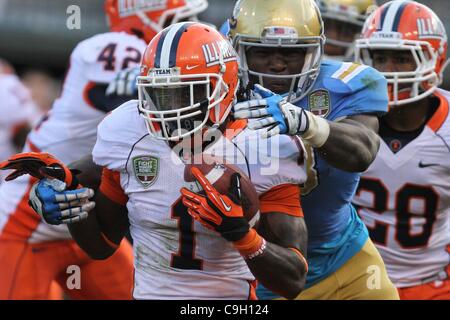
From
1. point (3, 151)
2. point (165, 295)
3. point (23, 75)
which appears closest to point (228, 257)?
point (165, 295)

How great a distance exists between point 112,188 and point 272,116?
64 cm

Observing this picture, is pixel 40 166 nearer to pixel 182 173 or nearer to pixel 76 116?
pixel 182 173

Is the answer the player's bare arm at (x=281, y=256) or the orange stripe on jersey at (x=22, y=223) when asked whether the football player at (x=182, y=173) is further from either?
the orange stripe on jersey at (x=22, y=223)

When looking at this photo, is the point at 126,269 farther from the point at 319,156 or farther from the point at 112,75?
the point at 319,156

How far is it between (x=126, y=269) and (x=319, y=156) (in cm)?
154

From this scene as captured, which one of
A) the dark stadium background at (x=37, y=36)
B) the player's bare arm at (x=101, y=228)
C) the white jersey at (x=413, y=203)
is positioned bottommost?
the dark stadium background at (x=37, y=36)

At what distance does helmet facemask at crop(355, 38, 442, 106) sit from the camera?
4973 millimetres

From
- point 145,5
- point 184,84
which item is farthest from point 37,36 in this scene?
point 184,84

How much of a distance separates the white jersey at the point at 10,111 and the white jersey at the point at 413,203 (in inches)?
159

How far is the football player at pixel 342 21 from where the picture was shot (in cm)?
639

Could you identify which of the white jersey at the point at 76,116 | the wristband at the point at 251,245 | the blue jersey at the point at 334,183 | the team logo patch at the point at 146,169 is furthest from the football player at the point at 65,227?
the wristband at the point at 251,245

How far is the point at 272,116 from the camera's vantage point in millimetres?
3725

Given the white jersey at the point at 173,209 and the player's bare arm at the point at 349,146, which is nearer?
the white jersey at the point at 173,209

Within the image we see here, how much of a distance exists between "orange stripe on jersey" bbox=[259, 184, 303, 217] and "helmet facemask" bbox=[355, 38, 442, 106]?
128 centimetres
